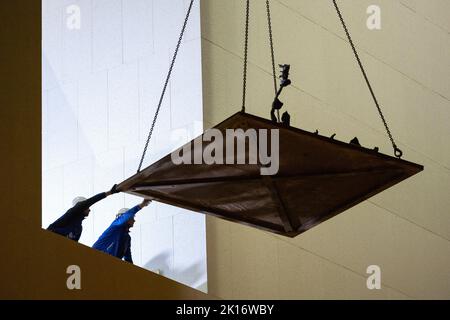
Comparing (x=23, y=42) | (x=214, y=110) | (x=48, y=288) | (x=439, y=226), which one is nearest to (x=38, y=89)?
(x=23, y=42)

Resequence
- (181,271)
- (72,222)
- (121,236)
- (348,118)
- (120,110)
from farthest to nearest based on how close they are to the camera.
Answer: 1. (348,118)
2. (120,110)
3. (181,271)
4. (121,236)
5. (72,222)

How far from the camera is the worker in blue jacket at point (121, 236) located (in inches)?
452

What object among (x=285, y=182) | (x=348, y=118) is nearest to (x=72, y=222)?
(x=285, y=182)

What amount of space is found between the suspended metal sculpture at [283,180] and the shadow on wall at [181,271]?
11.2 feet

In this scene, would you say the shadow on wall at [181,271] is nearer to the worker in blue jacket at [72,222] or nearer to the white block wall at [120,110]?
the white block wall at [120,110]

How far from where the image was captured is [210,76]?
12.2m

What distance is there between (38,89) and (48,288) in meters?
1.47

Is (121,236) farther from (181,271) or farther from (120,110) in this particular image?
(120,110)

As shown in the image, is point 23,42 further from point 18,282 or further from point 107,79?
point 107,79

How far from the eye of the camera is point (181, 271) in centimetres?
1191

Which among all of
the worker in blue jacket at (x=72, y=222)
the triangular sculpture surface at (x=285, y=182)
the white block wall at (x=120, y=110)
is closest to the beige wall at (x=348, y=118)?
the white block wall at (x=120, y=110)

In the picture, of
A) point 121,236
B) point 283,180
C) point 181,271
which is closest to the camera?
point 283,180

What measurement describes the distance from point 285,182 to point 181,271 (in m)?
4.34
